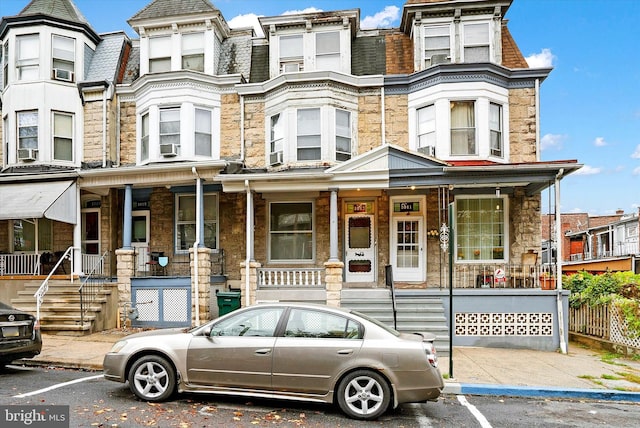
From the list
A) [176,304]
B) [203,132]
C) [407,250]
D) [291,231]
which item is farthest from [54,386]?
[407,250]

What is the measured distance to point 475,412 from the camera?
6.55 m

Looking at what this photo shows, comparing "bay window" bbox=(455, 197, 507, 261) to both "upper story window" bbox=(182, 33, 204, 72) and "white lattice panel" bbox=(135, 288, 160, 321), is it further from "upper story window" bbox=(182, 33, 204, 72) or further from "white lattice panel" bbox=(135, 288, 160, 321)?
"upper story window" bbox=(182, 33, 204, 72)

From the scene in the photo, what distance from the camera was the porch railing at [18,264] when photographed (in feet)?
49.0

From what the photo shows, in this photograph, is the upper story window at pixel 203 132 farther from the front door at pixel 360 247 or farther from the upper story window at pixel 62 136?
the front door at pixel 360 247

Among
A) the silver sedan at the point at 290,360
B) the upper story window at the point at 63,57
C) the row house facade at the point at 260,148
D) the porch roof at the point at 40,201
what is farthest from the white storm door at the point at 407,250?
the upper story window at the point at 63,57

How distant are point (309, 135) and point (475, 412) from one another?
381 inches

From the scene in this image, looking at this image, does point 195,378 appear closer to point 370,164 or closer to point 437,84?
point 370,164

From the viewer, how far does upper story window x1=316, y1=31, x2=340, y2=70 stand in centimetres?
1520

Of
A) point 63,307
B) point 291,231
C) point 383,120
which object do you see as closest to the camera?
point 63,307

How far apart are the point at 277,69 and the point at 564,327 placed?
1093 centimetres

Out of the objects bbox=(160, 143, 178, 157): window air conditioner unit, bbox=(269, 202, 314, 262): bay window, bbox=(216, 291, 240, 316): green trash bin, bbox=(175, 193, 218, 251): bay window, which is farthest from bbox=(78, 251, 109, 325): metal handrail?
bbox=(269, 202, 314, 262): bay window

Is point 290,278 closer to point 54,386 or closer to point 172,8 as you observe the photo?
point 54,386

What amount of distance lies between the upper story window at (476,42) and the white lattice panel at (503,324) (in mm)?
A: 7663

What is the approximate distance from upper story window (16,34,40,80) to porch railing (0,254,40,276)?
576 cm
